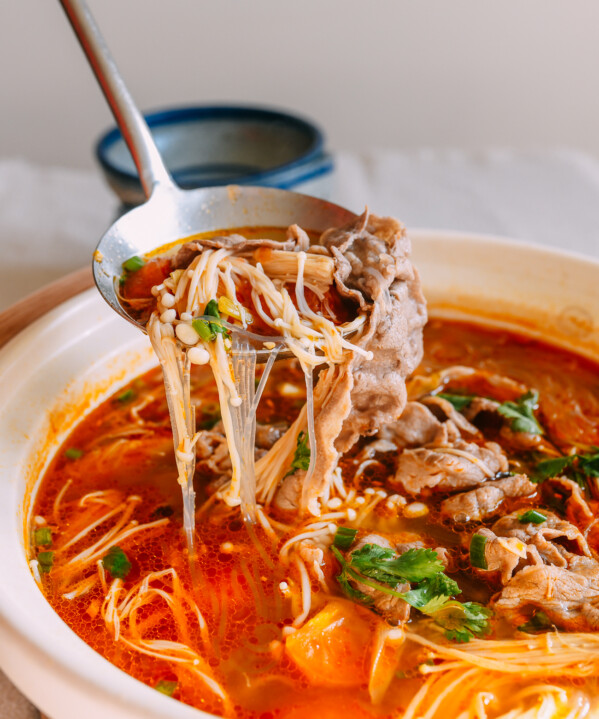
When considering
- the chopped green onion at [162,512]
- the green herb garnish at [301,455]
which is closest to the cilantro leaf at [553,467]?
the green herb garnish at [301,455]

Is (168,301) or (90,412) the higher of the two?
(168,301)

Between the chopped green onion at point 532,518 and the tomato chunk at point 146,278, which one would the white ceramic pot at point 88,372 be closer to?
the tomato chunk at point 146,278

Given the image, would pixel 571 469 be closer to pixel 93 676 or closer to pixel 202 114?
pixel 93 676

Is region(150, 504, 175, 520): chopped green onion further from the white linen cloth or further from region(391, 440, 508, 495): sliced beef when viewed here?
the white linen cloth

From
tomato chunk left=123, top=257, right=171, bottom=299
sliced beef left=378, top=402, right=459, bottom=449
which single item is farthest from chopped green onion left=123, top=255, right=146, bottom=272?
sliced beef left=378, top=402, right=459, bottom=449

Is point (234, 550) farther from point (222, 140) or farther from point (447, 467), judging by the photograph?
point (222, 140)

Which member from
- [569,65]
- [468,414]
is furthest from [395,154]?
[468,414]

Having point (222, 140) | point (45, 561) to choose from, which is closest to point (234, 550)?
point (45, 561)
